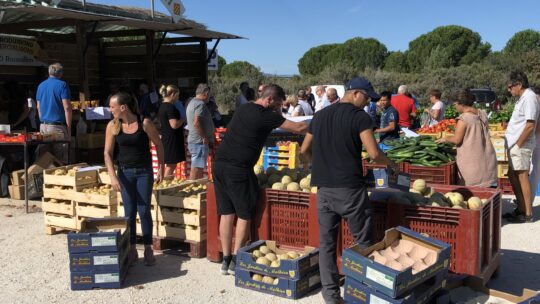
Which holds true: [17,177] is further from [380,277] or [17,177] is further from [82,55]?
[380,277]

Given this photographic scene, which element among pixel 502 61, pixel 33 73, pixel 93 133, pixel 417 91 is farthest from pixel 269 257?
pixel 502 61

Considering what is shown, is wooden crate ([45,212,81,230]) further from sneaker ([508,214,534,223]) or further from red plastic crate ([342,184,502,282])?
sneaker ([508,214,534,223])

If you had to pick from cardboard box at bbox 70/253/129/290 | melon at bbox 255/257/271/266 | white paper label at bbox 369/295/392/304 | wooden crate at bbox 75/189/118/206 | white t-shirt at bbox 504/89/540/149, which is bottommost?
cardboard box at bbox 70/253/129/290

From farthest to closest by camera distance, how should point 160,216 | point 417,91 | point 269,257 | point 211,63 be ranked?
point 417,91, point 211,63, point 160,216, point 269,257

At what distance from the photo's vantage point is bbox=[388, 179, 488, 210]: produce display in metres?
4.85

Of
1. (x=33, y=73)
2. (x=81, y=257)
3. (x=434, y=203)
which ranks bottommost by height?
(x=81, y=257)

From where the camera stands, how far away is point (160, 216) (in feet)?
20.7

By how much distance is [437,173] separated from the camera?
7.64 metres

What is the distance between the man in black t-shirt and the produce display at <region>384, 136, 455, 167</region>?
308cm

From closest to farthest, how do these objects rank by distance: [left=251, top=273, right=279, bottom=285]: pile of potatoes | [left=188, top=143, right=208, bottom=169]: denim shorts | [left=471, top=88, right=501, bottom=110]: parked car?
1. [left=251, top=273, right=279, bottom=285]: pile of potatoes
2. [left=188, top=143, right=208, bottom=169]: denim shorts
3. [left=471, top=88, right=501, bottom=110]: parked car

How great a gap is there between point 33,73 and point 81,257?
1081 centimetres

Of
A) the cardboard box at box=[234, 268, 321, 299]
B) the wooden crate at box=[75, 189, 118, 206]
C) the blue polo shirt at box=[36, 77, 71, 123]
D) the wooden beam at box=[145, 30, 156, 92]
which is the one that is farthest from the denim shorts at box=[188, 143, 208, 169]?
the wooden beam at box=[145, 30, 156, 92]

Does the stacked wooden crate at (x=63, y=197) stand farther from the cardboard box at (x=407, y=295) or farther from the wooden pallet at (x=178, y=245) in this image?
the cardboard box at (x=407, y=295)

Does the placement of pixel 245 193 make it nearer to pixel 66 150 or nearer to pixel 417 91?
pixel 66 150
